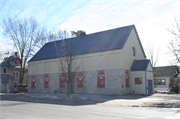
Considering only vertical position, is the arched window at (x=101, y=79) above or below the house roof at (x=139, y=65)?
below

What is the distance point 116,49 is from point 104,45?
2.63 meters

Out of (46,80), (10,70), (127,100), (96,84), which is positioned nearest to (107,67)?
(96,84)

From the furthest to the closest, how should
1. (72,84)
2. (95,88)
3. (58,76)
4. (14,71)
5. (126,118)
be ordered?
(14,71), (58,76), (72,84), (95,88), (126,118)

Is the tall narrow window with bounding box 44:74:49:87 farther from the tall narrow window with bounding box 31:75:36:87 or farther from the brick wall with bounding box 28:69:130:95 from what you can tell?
the tall narrow window with bounding box 31:75:36:87

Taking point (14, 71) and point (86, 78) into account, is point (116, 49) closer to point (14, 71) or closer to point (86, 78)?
point (86, 78)

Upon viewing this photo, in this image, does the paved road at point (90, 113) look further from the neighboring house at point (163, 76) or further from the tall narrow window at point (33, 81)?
the neighboring house at point (163, 76)

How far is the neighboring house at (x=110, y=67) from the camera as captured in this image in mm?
23469

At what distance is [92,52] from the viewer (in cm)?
2555

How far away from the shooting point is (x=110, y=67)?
23.8 metres

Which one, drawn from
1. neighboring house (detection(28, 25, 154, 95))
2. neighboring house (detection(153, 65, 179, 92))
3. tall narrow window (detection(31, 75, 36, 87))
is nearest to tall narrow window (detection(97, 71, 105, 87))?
neighboring house (detection(28, 25, 154, 95))

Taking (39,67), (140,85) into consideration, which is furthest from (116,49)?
(39,67)

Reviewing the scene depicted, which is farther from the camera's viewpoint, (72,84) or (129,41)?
(72,84)

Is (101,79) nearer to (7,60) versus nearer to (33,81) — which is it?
(33,81)

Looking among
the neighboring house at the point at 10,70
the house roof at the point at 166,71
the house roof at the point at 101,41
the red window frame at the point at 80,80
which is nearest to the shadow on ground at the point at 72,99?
the red window frame at the point at 80,80
